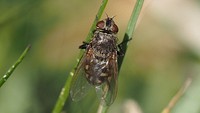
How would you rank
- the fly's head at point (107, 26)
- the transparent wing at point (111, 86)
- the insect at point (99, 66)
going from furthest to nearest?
the fly's head at point (107, 26) → the insect at point (99, 66) → the transparent wing at point (111, 86)

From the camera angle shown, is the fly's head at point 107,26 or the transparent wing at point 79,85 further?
the fly's head at point 107,26

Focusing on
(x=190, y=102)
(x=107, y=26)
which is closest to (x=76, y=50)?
(x=107, y=26)

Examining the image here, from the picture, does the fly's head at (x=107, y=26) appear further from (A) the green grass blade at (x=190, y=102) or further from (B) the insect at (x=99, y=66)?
(A) the green grass blade at (x=190, y=102)

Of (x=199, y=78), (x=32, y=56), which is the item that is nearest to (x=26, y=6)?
(x=32, y=56)

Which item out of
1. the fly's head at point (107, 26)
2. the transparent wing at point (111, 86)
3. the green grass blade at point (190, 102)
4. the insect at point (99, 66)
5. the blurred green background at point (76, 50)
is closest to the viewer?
the green grass blade at point (190, 102)

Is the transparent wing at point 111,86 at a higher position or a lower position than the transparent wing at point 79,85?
higher

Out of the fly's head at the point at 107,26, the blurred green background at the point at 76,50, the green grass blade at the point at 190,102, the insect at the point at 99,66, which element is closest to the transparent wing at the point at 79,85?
the insect at the point at 99,66
